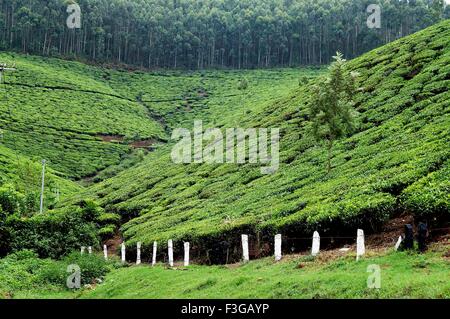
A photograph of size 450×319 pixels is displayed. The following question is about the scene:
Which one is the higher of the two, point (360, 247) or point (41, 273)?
A: point (360, 247)

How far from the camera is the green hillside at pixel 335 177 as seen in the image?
2125 cm

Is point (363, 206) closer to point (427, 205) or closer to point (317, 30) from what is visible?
point (427, 205)

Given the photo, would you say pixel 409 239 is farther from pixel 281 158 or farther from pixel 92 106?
pixel 92 106

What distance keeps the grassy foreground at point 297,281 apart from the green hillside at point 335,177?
2.94 metres

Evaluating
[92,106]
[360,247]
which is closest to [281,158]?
[360,247]

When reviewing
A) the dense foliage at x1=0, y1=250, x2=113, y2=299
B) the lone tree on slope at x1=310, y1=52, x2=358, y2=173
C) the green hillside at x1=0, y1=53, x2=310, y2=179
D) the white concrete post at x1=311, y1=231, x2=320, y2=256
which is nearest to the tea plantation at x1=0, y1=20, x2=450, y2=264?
the green hillside at x1=0, y1=53, x2=310, y2=179

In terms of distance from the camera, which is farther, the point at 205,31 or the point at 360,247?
the point at 205,31

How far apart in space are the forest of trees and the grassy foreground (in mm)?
122286

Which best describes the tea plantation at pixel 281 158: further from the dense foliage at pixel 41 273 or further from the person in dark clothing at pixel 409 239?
the dense foliage at pixel 41 273

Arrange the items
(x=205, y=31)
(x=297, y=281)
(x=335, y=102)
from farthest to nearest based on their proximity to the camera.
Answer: (x=205, y=31) < (x=335, y=102) < (x=297, y=281)

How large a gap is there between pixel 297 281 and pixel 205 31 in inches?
5876

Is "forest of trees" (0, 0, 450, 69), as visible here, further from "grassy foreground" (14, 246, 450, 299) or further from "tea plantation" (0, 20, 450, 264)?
"grassy foreground" (14, 246, 450, 299)

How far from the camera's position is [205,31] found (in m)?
159
